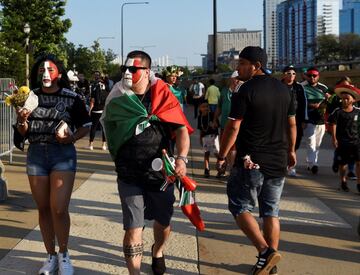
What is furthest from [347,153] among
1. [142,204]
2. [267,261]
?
[142,204]

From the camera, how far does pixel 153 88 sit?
3973 mm

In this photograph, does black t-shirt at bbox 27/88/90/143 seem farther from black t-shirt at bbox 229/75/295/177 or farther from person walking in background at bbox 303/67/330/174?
person walking in background at bbox 303/67/330/174

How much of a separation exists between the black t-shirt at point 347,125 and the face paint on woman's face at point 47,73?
15.5ft

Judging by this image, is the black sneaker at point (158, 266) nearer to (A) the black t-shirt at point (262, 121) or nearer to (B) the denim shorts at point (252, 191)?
(B) the denim shorts at point (252, 191)

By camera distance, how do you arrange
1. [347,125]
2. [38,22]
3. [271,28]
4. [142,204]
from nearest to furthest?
[142,204] → [347,125] → [38,22] → [271,28]

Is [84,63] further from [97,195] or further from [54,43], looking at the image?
[97,195]

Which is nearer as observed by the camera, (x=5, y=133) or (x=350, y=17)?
(x=5, y=133)

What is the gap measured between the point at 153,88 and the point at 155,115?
0.79 ft

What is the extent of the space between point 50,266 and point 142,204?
1047 mm

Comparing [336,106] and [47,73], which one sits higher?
[47,73]

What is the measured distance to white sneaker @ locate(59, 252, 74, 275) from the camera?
14.0 feet

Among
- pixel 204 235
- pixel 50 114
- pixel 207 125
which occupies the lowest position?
pixel 204 235

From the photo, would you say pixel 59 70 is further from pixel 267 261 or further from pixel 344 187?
pixel 344 187

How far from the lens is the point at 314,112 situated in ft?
30.6
